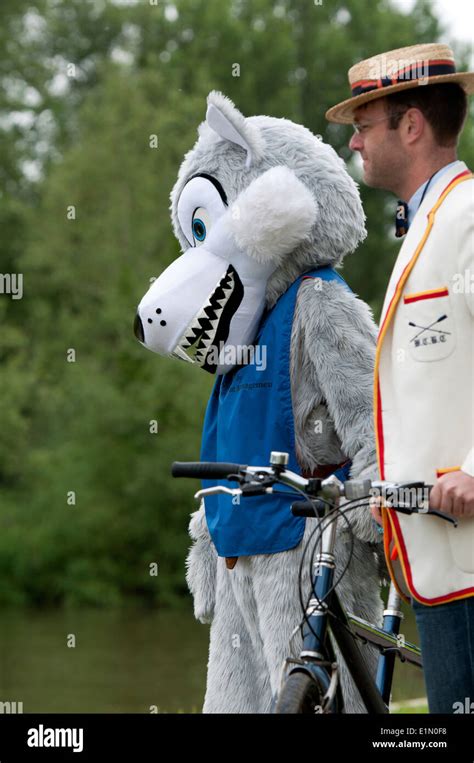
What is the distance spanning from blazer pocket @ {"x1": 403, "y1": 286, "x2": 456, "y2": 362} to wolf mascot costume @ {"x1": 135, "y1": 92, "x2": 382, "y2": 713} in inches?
25.3

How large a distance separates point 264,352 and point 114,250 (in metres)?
15.3

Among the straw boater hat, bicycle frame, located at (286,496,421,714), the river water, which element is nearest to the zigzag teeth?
the straw boater hat

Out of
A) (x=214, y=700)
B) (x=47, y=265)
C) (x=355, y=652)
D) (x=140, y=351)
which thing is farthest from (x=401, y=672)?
(x=47, y=265)

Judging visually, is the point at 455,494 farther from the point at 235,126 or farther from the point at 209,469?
the point at 235,126

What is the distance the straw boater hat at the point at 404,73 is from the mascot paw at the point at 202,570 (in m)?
1.42

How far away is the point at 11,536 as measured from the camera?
1800 cm

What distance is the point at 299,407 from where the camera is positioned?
3453 millimetres

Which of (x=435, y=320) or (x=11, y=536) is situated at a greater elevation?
(x=11, y=536)

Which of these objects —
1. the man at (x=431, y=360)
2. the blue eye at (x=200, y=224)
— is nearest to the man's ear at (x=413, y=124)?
the man at (x=431, y=360)

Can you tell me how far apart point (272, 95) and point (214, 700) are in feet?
59.5

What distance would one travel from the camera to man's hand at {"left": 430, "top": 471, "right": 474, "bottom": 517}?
240 centimetres

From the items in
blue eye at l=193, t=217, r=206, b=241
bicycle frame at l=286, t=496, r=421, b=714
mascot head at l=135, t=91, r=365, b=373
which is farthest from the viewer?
blue eye at l=193, t=217, r=206, b=241

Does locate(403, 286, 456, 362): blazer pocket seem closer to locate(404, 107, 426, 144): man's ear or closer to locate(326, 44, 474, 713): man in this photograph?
locate(326, 44, 474, 713): man
